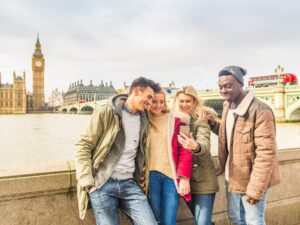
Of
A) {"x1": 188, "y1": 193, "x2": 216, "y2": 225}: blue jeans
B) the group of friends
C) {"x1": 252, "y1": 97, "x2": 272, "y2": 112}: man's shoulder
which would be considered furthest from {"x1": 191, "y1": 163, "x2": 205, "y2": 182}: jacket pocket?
{"x1": 252, "y1": 97, "x2": 272, "y2": 112}: man's shoulder

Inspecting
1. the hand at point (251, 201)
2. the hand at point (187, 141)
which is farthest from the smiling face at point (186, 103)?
the hand at point (251, 201)

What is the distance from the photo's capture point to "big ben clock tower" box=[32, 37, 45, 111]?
7856cm

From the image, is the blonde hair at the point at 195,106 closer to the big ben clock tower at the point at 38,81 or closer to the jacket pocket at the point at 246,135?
the jacket pocket at the point at 246,135

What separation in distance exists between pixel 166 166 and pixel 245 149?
1.51 feet

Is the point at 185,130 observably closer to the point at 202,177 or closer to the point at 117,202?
the point at 202,177

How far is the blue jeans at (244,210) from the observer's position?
1.99 m

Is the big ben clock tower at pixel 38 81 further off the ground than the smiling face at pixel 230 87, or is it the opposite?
the big ben clock tower at pixel 38 81

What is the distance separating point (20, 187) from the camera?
1.92m

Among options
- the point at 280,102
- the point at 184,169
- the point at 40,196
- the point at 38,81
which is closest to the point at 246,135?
the point at 184,169

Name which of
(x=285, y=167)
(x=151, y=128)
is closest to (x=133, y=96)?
(x=151, y=128)

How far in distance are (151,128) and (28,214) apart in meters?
0.86

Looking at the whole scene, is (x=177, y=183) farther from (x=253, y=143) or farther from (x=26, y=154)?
(x=26, y=154)

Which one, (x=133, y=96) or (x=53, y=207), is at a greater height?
(x=133, y=96)

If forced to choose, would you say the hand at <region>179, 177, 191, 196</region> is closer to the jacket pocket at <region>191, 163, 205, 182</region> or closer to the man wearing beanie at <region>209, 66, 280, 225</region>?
the jacket pocket at <region>191, 163, 205, 182</region>
